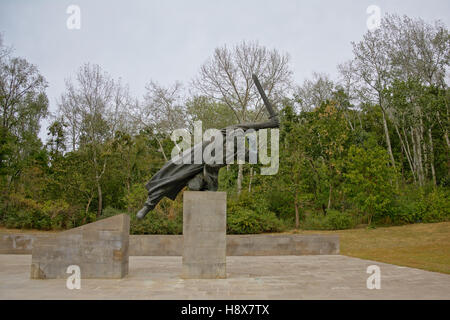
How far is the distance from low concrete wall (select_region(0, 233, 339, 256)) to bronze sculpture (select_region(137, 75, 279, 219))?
5799 mm

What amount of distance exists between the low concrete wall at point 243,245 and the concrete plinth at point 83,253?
239 inches

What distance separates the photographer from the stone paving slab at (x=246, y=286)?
5.79 m

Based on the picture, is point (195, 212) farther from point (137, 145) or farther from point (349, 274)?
point (137, 145)

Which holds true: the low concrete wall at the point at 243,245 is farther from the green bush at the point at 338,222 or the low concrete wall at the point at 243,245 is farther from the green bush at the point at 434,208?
the green bush at the point at 434,208

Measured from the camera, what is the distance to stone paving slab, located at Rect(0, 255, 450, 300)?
5789 mm

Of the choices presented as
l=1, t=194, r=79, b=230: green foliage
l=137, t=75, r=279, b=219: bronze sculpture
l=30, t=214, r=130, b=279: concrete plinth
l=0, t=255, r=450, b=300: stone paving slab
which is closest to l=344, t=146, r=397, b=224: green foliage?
l=0, t=255, r=450, b=300: stone paving slab

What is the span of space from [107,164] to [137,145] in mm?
2410

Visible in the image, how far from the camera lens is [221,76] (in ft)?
83.3

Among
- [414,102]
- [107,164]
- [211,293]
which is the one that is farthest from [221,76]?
[211,293]

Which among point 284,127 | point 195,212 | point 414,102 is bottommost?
point 195,212

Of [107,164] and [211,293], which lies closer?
[211,293]

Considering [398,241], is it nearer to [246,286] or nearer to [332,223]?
[332,223]

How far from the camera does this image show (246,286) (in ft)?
21.9
